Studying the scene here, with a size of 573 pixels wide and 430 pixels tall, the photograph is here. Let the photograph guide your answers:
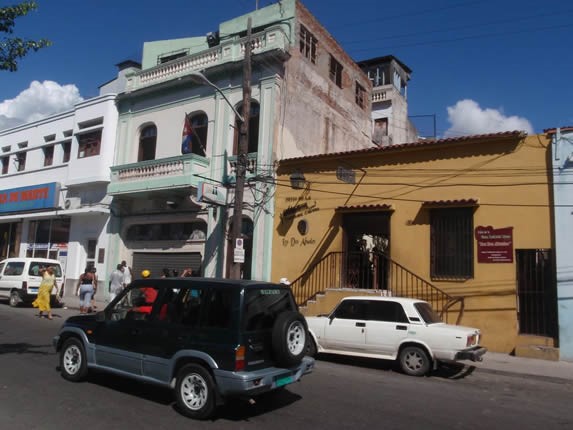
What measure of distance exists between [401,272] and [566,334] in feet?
14.1

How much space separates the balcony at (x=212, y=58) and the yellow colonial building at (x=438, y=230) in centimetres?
475

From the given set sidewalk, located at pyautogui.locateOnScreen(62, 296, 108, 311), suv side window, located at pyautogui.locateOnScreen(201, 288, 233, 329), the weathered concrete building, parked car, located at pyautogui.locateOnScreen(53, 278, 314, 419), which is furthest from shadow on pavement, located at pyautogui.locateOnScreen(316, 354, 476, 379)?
sidewalk, located at pyautogui.locateOnScreen(62, 296, 108, 311)

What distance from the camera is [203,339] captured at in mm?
5938

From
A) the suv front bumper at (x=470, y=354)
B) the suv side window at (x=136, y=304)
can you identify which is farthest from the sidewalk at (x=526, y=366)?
the suv side window at (x=136, y=304)

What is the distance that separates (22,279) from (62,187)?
6.46 m

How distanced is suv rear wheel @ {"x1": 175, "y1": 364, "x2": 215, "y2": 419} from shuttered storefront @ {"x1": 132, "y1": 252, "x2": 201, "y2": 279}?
12475mm

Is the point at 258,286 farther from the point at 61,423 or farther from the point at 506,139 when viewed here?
the point at 506,139

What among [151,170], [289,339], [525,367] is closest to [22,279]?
[151,170]

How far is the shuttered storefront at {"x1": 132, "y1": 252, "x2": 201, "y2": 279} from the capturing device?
733 inches

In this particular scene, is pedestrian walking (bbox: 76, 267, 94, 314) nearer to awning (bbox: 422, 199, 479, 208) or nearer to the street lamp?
the street lamp

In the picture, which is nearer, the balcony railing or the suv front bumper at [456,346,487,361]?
the suv front bumper at [456,346,487,361]

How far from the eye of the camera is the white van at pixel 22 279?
18.6 m

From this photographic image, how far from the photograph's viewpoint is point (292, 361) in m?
6.10

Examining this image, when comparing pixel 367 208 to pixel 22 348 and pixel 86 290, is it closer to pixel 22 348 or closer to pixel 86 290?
pixel 22 348
